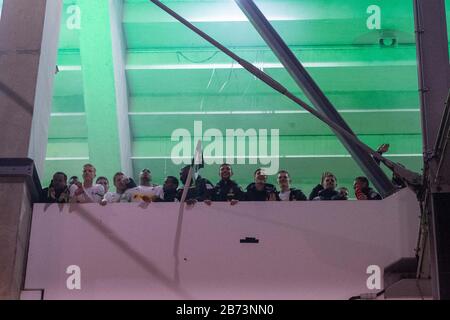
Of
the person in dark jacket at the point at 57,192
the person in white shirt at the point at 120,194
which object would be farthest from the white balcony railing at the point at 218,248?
the person in white shirt at the point at 120,194

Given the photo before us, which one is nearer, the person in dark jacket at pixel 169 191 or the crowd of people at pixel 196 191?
the crowd of people at pixel 196 191

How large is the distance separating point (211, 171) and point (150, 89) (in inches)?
86.8

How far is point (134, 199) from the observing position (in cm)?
1142

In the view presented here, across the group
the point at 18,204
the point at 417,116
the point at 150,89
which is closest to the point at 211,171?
the point at 150,89

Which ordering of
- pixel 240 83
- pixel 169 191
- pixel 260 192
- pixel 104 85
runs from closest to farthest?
pixel 260 192 → pixel 169 191 → pixel 104 85 → pixel 240 83

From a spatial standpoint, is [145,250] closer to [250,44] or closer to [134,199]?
[134,199]

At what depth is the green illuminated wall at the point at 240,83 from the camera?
53.5 ft

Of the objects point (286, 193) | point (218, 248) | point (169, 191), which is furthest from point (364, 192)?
point (169, 191)

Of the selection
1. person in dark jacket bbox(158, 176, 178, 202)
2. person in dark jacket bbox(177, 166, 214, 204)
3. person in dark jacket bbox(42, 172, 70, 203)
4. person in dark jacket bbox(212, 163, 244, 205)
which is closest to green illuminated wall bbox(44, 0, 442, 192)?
person in dark jacket bbox(42, 172, 70, 203)

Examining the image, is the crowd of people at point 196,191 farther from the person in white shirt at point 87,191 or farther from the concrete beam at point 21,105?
the concrete beam at point 21,105

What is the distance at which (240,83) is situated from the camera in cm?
1702

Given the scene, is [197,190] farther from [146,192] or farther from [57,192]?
[57,192]

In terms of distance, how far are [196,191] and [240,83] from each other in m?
6.13
